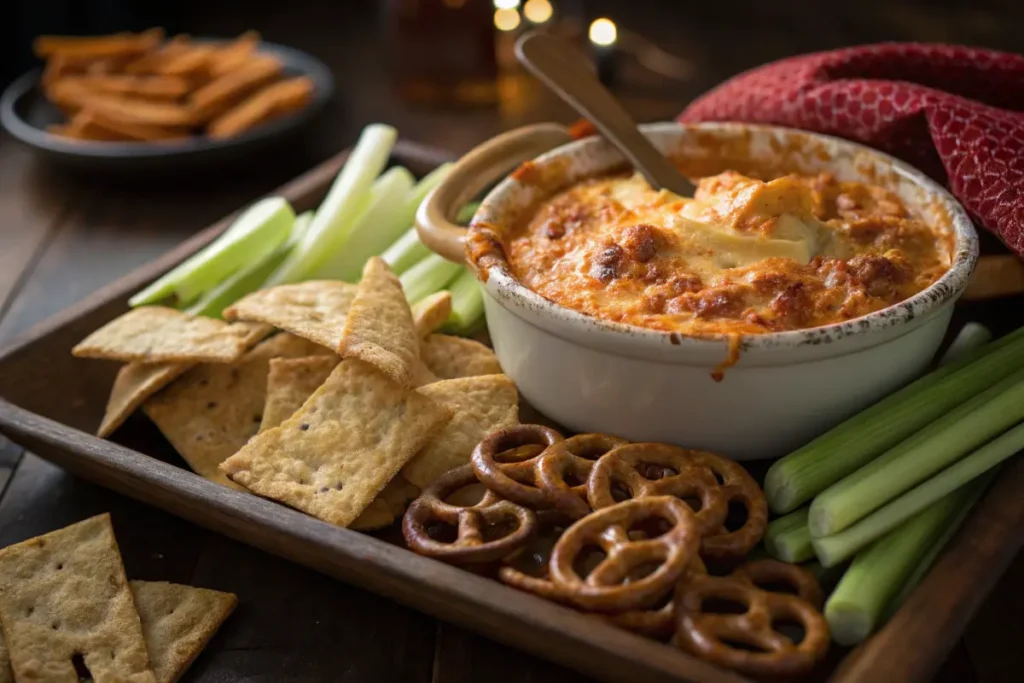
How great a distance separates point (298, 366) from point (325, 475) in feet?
1.28

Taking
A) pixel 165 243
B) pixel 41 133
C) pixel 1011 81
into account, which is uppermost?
pixel 1011 81

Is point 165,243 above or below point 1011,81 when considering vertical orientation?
below

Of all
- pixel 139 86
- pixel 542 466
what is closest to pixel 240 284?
pixel 542 466

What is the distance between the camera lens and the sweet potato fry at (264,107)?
377cm

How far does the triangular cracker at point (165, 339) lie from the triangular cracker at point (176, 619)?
56 cm

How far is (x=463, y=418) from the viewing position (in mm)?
2189

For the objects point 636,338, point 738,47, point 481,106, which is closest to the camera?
point 636,338

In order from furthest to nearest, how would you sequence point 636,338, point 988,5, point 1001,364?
point 988,5 → point 1001,364 → point 636,338

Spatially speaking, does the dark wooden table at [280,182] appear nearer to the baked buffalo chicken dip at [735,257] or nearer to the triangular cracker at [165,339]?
the triangular cracker at [165,339]

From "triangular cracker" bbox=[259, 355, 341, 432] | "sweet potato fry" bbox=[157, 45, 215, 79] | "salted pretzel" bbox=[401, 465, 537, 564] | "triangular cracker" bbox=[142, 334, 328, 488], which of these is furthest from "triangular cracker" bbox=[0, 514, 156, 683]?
"sweet potato fry" bbox=[157, 45, 215, 79]

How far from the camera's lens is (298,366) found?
7.75ft

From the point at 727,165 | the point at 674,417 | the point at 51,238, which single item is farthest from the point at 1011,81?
the point at 51,238

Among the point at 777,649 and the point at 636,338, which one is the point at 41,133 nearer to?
the point at 636,338

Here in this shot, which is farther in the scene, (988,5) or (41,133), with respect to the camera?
(988,5)
